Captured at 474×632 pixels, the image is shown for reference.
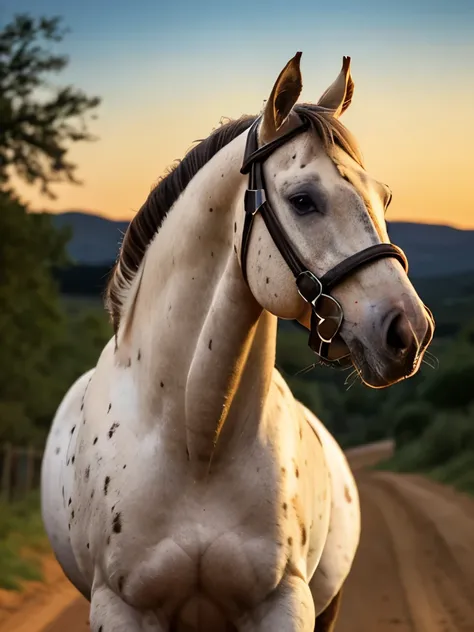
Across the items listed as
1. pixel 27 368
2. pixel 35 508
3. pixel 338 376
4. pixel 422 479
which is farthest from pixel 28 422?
pixel 338 376

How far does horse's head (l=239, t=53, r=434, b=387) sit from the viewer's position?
2.48 m

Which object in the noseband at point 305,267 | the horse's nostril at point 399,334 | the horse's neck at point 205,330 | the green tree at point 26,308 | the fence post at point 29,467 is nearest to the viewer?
the horse's nostril at point 399,334

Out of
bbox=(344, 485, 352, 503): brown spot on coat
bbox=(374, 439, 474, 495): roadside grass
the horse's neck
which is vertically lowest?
bbox=(374, 439, 474, 495): roadside grass

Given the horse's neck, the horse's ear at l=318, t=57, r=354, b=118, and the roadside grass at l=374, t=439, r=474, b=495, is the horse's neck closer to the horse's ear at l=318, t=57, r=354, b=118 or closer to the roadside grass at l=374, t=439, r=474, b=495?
the horse's ear at l=318, t=57, r=354, b=118

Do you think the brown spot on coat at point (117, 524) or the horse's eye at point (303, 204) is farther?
the brown spot on coat at point (117, 524)

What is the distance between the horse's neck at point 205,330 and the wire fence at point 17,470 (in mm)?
9776

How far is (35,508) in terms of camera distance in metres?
11.6

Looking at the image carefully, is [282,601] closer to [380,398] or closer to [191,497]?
[191,497]

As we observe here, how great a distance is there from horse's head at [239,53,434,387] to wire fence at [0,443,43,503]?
10.3 metres

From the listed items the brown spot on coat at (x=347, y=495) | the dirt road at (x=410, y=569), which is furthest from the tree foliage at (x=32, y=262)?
the brown spot on coat at (x=347, y=495)

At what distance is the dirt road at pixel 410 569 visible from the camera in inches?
265

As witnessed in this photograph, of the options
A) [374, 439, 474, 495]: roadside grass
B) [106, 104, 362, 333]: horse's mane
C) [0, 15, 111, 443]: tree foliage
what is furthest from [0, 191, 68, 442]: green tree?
[106, 104, 362, 333]: horse's mane

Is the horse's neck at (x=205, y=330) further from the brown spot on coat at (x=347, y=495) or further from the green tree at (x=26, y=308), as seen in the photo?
the green tree at (x=26, y=308)

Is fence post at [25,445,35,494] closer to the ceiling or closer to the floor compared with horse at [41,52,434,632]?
closer to the floor
